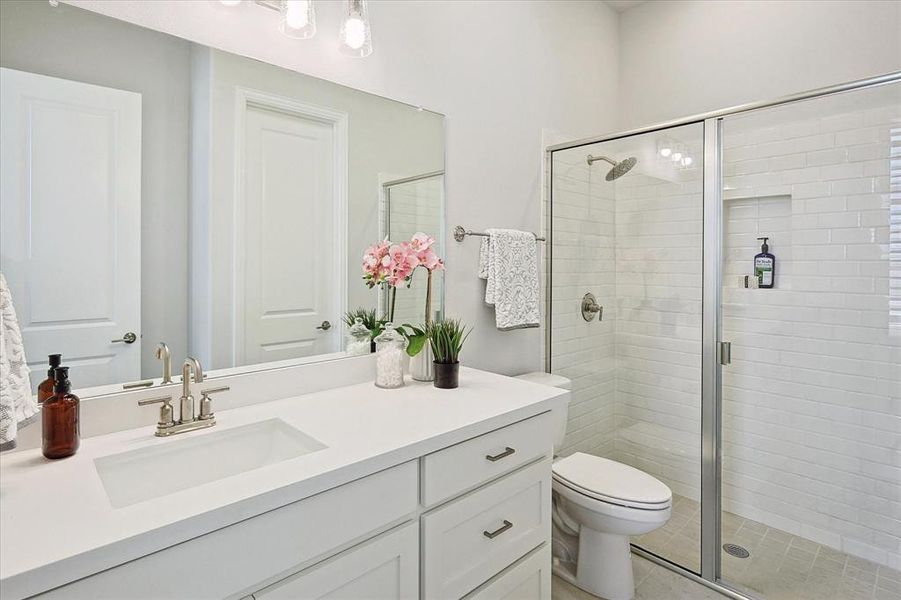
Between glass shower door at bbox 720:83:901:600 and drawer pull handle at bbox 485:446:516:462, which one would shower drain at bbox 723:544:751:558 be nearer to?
glass shower door at bbox 720:83:901:600

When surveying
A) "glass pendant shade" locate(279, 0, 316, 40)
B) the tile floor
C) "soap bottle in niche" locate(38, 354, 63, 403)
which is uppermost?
"glass pendant shade" locate(279, 0, 316, 40)

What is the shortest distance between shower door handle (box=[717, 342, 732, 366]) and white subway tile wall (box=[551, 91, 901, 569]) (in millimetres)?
40

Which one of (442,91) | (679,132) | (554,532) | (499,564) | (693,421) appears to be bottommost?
(554,532)

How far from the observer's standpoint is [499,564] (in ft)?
4.45

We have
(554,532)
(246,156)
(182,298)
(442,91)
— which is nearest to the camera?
(182,298)

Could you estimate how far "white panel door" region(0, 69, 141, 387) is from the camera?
107 centimetres

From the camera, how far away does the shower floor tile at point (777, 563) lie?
6.12 ft

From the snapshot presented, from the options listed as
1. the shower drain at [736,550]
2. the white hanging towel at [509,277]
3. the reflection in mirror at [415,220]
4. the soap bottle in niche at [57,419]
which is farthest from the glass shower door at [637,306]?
the soap bottle in niche at [57,419]

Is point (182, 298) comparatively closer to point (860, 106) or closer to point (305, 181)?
point (305, 181)

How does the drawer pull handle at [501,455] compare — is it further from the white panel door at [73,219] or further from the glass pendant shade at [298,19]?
the glass pendant shade at [298,19]

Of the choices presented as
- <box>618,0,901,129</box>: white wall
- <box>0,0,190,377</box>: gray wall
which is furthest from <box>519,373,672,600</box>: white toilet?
<box>618,0,901,129</box>: white wall

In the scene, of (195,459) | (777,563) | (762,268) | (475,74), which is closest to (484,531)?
(195,459)

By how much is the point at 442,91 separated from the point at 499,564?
1.68 meters

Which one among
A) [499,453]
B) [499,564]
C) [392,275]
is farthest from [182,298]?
[499,564]
